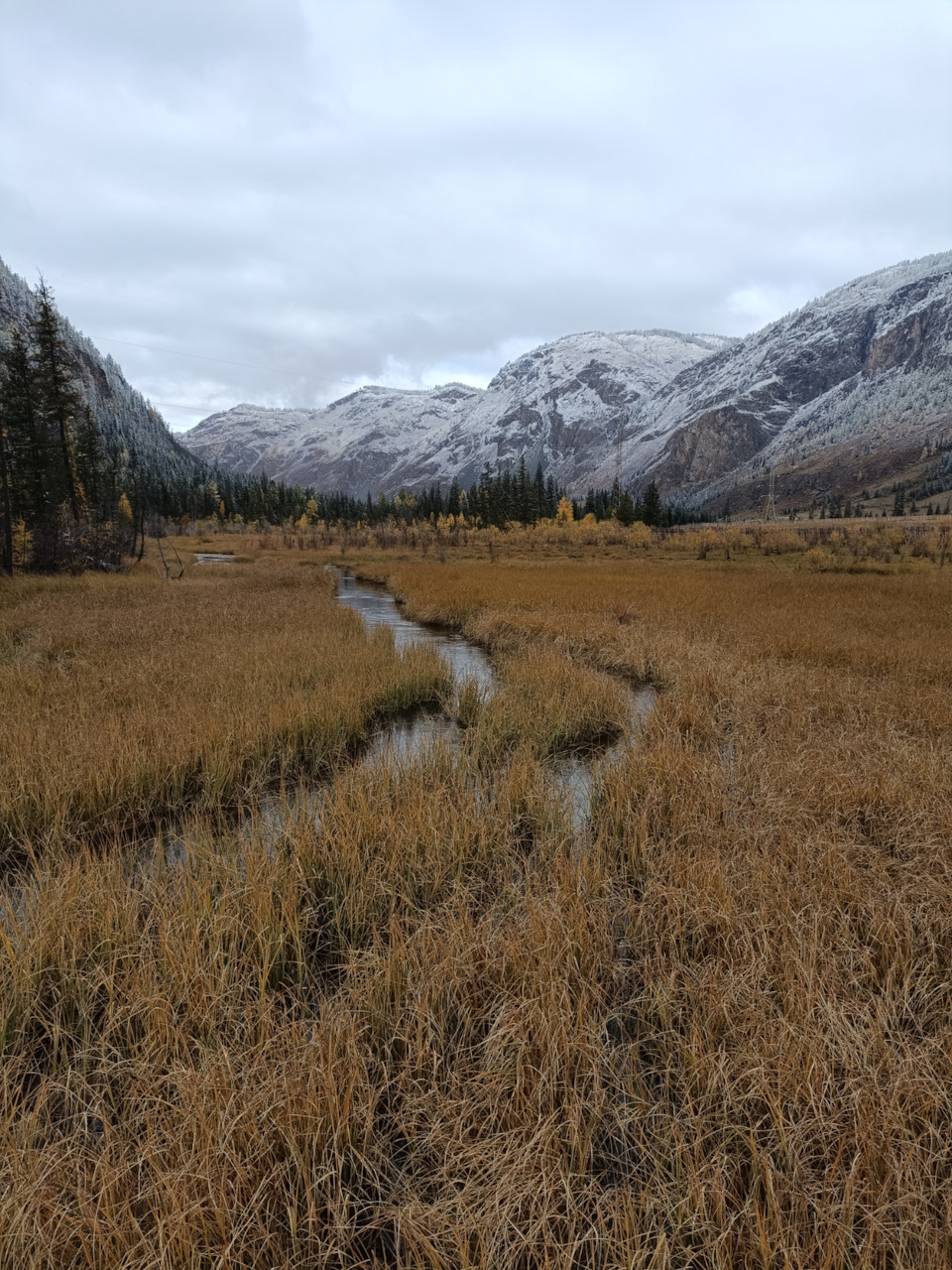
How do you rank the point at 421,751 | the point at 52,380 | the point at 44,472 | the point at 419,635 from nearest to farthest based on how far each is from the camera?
the point at 421,751, the point at 419,635, the point at 52,380, the point at 44,472

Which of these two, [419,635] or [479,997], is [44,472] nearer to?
[419,635]

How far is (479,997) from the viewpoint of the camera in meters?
2.91

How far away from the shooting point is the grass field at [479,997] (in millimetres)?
1805

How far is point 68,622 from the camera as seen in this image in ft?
42.5

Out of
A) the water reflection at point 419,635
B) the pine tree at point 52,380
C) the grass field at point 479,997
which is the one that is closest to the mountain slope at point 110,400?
the pine tree at point 52,380

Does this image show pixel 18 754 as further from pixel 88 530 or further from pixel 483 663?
pixel 88 530

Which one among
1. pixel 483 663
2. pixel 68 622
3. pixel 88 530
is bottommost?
pixel 483 663

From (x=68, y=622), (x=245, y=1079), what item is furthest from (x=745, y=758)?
(x=68, y=622)

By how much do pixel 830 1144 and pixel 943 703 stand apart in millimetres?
Answer: 7251

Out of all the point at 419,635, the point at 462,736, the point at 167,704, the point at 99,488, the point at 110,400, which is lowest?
the point at 462,736

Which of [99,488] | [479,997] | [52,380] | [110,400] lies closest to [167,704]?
[479,997]

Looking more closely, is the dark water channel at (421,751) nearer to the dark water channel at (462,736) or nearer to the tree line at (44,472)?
the dark water channel at (462,736)

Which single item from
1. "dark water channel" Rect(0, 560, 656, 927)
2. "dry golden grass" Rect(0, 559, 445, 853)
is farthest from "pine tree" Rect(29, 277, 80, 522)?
"dark water channel" Rect(0, 560, 656, 927)

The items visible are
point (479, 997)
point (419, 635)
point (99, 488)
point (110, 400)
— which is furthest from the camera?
point (110, 400)
